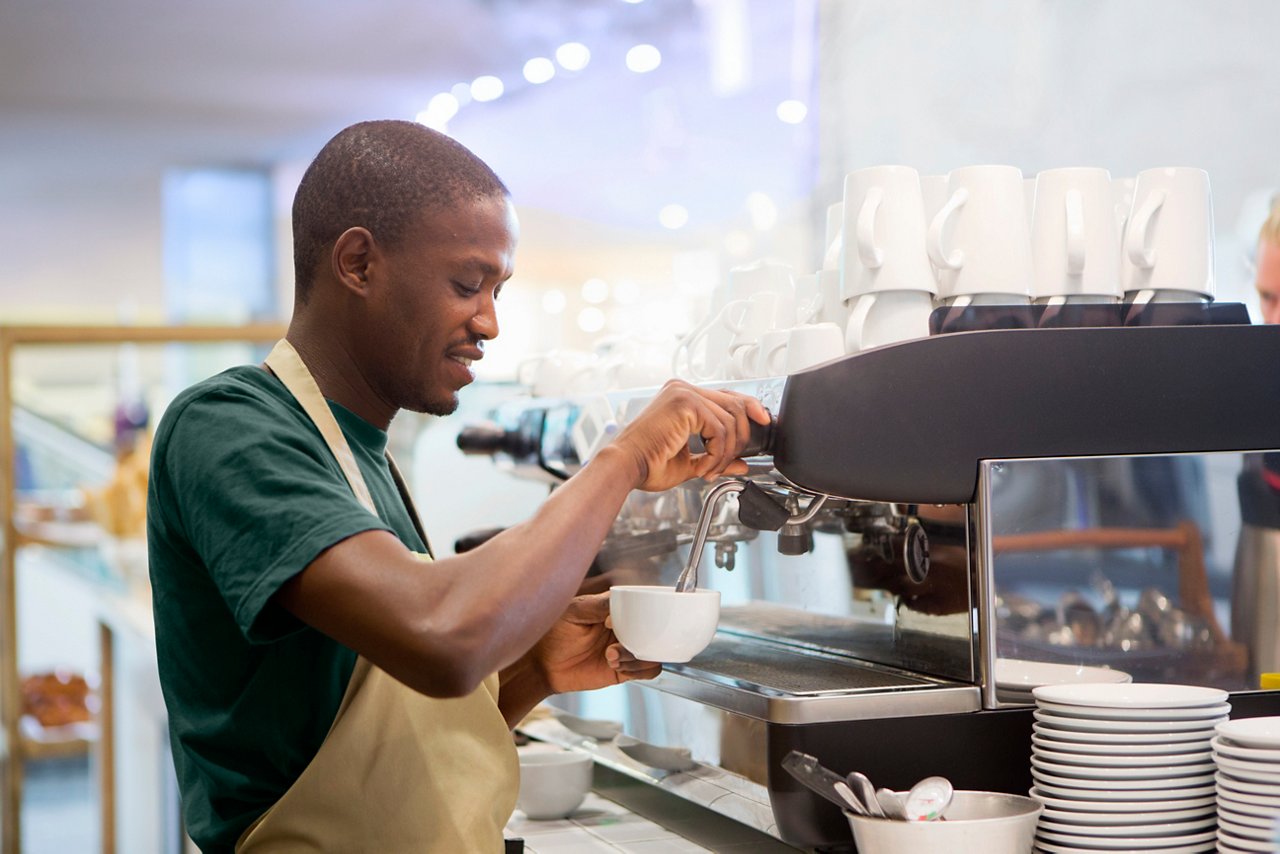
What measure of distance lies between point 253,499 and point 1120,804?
77cm

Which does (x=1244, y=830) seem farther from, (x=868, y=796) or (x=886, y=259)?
(x=886, y=259)

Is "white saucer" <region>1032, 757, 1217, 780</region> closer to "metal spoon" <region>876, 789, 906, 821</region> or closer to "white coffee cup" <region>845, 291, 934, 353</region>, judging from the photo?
"metal spoon" <region>876, 789, 906, 821</region>

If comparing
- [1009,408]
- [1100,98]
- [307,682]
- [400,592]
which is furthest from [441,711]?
[1100,98]

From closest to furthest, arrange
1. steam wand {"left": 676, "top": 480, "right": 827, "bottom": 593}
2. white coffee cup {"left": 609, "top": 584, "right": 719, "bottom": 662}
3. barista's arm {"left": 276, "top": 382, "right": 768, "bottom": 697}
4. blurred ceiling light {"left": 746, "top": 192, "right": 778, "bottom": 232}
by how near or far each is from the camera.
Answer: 1. barista's arm {"left": 276, "top": 382, "right": 768, "bottom": 697}
2. white coffee cup {"left": 609, "top": 584, "right": 719, "bottom": 662}
3. steam wand {"left": 676, "top": 480, "right": 827, "bottom": 593}
4. blurred ceiling light {"left": 746, "top": 192, "right": 778, "bottom": 232}

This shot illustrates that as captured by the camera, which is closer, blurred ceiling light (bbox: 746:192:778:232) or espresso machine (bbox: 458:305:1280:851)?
espresso machine (bbox: 458:305:1280:851)

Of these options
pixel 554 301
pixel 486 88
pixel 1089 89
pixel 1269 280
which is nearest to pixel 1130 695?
pixel 1269 280

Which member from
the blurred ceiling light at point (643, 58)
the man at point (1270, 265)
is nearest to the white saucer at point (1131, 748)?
the man at point (1270, 265)

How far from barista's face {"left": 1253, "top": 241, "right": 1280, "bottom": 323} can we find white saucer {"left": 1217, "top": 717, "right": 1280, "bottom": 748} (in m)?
1.03

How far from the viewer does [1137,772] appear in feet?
3.89

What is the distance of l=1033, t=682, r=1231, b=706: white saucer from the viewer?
1.19 metres

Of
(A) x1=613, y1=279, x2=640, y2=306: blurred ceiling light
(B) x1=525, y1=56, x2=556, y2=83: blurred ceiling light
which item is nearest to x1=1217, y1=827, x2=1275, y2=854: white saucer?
(B) x1=525, y1=56, x2=556, y2=83: blurred ceiling light

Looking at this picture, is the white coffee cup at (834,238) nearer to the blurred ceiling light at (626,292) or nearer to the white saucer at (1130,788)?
the white saucer at (1130,788)

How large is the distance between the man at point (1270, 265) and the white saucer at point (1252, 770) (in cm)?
108

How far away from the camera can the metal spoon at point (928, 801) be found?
120cm
